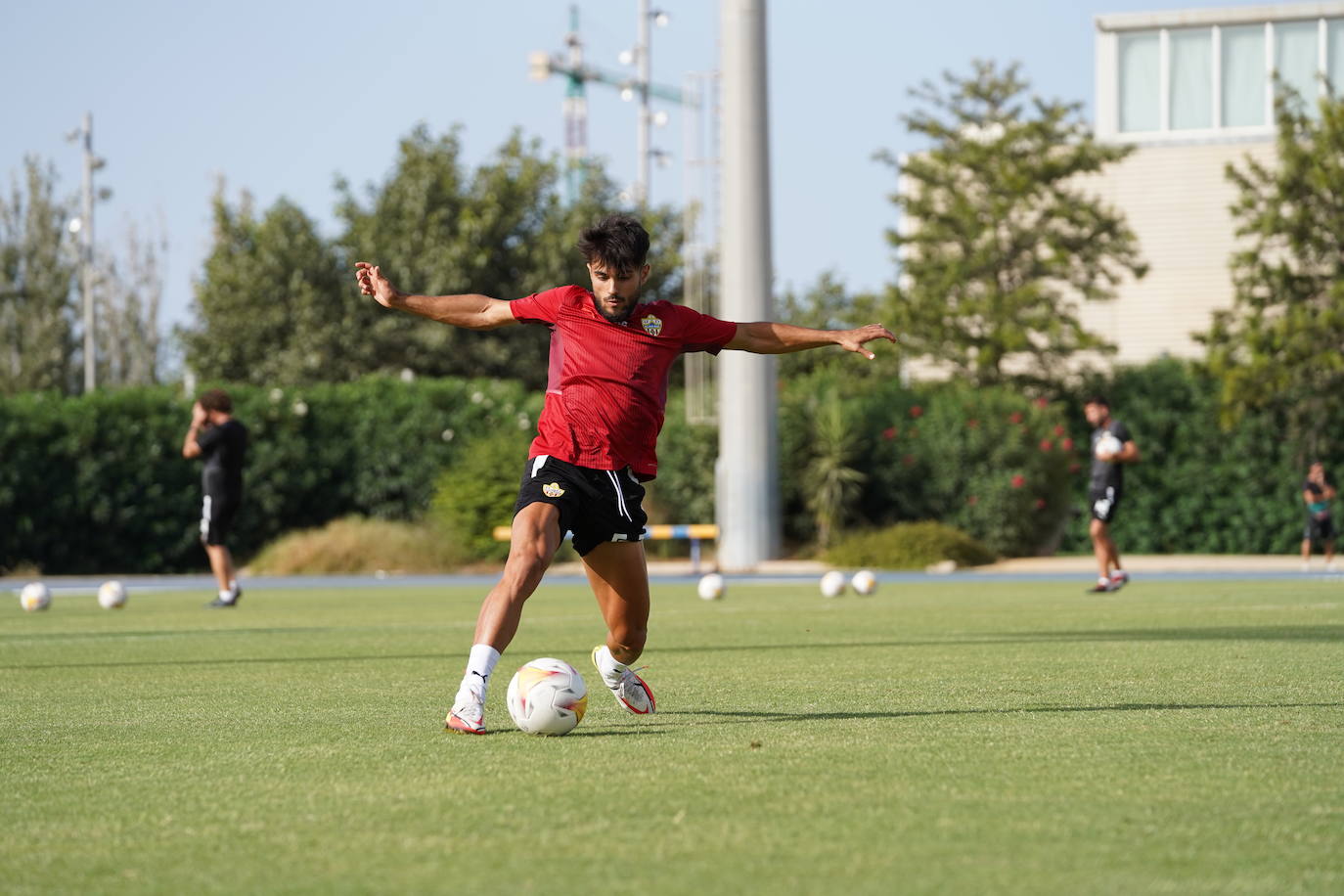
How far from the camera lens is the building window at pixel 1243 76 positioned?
40.1m

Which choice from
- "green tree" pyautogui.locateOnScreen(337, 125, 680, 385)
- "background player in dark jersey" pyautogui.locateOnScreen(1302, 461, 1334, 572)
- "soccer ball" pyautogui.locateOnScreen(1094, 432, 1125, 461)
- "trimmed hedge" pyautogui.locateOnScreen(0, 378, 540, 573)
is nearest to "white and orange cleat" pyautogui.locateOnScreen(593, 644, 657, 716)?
"soccer ball" pyautogui.locateOnScreen(1094, 432, 1125, 461)

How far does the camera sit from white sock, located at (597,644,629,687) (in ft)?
25.1

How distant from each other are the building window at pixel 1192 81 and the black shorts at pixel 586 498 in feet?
117

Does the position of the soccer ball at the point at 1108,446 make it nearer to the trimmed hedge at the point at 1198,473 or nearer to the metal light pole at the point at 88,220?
the trimmed hedge at the point at 1198,473

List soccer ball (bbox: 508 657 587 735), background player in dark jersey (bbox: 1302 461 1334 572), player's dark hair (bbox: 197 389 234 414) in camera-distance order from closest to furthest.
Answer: soccer ball (bbox: 508 657 587 735) → player's dark hair (bbox: 197 389 234 414) → background player in dark jersey (bbox: 1302 461 1334 572)

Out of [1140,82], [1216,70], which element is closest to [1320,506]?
[1140,82]

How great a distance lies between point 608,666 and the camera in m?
7.68

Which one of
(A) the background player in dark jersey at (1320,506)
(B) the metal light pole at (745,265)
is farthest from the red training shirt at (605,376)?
(A) the background player in dark jersey at (1320,506)

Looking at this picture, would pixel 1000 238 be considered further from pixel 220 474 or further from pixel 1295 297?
pixel 220 474

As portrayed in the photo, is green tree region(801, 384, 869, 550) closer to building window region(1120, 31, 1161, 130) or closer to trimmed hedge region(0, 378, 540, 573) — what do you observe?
trimmed hedge region(0, 378, 540, 573)

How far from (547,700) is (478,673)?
11.5 inches

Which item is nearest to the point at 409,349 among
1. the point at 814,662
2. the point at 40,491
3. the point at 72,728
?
the point at 40,491

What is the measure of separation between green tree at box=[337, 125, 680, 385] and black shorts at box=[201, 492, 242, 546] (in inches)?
808

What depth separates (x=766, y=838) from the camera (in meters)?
4.55
